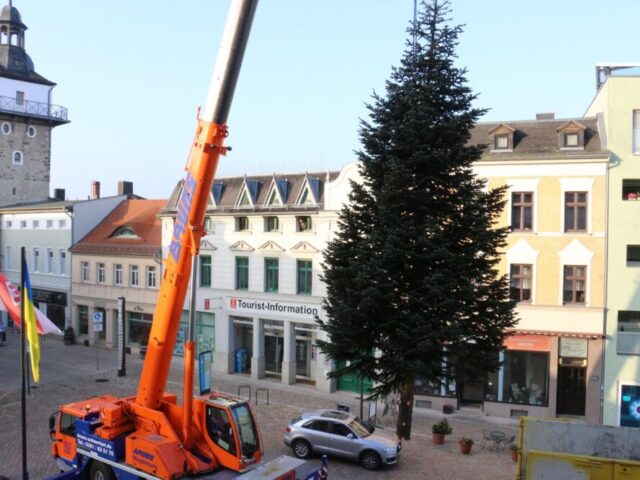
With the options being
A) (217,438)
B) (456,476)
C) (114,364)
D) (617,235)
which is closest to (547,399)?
(617,235)

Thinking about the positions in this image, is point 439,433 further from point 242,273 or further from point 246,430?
point 242,273

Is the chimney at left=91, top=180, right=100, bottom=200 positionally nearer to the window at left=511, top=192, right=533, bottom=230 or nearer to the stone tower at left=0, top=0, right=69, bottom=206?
the stone tower at left=0, top=0, right=69, bottom=206

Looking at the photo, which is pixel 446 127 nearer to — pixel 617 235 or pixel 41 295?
pixel 617 235

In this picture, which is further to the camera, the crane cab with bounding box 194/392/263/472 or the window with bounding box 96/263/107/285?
the window with bounding box 96/263/107/285

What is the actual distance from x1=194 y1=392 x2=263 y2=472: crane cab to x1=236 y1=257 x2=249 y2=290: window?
690 inches

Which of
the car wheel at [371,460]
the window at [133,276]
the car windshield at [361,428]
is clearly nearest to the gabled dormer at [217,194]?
the window at [133,276]

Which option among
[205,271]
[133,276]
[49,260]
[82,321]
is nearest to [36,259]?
[49,260]

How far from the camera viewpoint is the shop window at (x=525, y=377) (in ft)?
80.9

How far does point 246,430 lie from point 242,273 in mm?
18218

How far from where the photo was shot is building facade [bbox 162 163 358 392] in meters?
28.4

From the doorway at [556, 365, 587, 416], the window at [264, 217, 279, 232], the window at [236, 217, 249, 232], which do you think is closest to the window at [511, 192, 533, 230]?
the doorway at [556, 365, 587, 416]

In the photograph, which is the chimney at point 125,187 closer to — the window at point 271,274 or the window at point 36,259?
the window at point 36,259

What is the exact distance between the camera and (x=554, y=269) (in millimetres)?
24266

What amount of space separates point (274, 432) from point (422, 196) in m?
10.2
